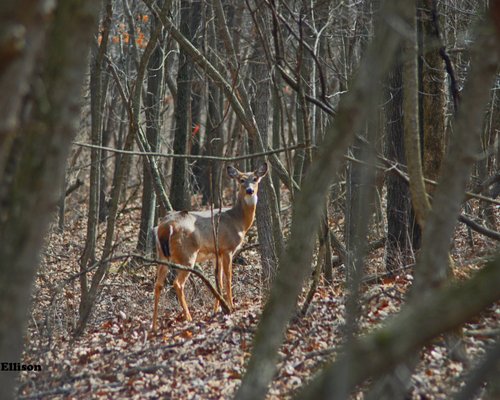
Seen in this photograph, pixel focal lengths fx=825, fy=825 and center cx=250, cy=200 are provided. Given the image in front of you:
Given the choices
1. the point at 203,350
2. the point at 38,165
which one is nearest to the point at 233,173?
the point at 203,350

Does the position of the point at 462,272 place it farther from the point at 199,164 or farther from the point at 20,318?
the point at 199,164

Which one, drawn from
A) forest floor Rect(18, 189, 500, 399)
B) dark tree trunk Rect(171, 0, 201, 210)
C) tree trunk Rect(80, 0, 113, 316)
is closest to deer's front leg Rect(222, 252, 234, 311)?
forest floor Rect(18, 189, 500, 399)

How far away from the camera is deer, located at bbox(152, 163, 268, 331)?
35.2ft

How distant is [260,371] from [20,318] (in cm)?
118

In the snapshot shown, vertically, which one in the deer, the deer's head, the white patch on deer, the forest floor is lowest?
the forest floor

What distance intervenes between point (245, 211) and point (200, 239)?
1.50m

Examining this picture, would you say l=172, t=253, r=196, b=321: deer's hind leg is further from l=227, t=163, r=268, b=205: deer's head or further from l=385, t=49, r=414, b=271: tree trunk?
l=385, t=49, r=414, b=271: tree trunk

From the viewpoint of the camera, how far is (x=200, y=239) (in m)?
11.4

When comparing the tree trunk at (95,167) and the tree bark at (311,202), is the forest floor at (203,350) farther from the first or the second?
the tree bark at (311,202)

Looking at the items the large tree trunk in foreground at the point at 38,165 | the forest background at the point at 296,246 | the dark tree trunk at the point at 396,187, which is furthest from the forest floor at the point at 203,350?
the large tree trunk in foreground at the point at 38,165

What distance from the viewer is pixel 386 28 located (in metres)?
3.77

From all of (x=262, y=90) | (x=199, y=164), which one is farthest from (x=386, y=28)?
(x=199, y=164)

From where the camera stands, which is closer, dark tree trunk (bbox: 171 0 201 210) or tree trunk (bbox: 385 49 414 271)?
tree trunk (bbox: 385 49 414 271)

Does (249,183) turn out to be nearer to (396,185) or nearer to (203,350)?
(396,185)
